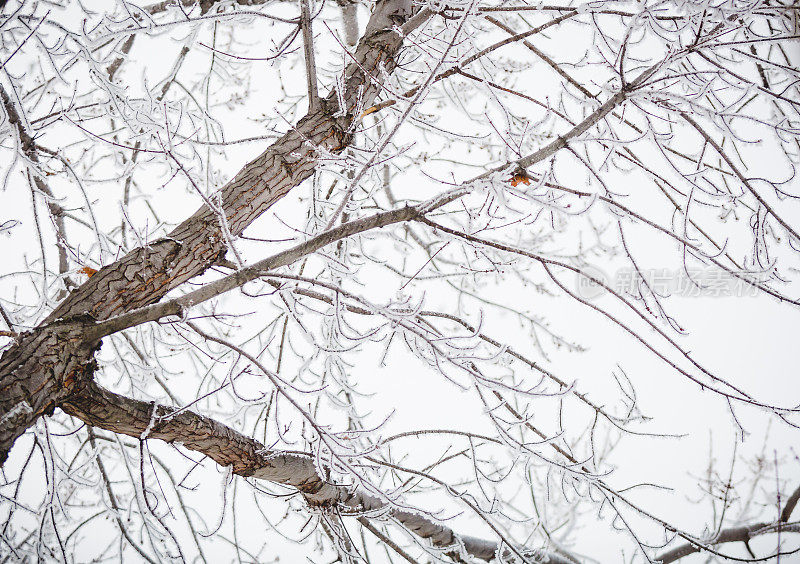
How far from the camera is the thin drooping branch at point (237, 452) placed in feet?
5.13

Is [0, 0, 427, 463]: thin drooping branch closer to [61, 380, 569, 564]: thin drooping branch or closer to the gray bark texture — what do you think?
the gray bark texture

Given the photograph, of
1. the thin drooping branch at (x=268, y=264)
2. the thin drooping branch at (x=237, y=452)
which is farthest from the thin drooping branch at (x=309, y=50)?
the thin drooping branch at (x=237, y=452)

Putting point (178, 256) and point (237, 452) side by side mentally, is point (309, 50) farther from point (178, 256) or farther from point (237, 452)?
point (237, 452)

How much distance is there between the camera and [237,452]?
1847 millimetres

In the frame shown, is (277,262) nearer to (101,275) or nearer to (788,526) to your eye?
(101,275)

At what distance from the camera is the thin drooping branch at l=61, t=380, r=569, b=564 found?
61.6 inches

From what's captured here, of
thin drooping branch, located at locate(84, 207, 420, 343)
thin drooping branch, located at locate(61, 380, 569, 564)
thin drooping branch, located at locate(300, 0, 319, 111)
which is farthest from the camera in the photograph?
thin drooping branch, located at locate(300, 0, 319, 111)

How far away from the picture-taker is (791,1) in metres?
1.65

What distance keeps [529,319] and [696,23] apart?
79.6 inches

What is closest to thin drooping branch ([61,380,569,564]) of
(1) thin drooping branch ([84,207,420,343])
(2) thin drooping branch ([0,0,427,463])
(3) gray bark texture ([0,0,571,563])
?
(3) gray bark texture ([0,0,571,563])

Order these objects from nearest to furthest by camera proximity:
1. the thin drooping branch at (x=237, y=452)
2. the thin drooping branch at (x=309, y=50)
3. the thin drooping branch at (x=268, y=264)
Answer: the thin drooping branch at (x=268, y=264) < the thin drooping branch at (x=237, y=452) < the thin drooping branch at (x=309, y=50)

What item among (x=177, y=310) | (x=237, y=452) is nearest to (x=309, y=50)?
(x=177, y=310)

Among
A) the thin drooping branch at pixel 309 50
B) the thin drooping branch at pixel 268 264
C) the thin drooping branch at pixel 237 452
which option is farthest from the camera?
the thin drooping branch at pixel 309 50

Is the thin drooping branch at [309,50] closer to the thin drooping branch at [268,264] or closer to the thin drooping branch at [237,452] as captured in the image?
the thin drooping branch at [268,264]
